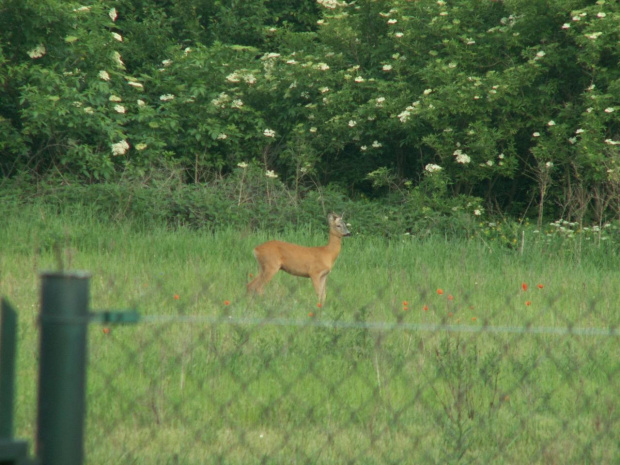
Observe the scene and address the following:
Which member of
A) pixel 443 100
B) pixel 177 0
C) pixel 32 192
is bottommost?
pixel 32 192

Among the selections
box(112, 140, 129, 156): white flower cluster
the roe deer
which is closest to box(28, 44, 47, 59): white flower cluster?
box(112, 140, 129, 156): white flower cluster

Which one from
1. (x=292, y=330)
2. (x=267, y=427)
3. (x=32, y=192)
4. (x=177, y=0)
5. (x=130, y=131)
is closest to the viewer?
(x=267, y=427)

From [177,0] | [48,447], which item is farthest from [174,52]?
[48,447]

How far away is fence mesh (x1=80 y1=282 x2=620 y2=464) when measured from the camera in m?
3.84

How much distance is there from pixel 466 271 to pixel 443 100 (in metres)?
4.32

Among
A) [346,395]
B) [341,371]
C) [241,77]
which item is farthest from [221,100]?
[346,395]

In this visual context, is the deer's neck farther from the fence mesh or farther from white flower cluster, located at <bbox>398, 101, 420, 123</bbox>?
white flower cluster, located at <bbox>398, 101, 420, 123</bbox>

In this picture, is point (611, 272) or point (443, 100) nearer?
point (611, 272)

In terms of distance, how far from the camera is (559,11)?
488 inches

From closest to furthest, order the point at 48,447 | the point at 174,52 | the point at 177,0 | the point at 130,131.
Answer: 1. the point at 48,447
2. the point at 130,131
3. the point at 174,52
4. the point at 177,0

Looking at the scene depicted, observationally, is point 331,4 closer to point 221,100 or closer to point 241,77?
point 241,77

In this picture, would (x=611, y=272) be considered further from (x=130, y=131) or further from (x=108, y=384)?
(x=130, y=131)

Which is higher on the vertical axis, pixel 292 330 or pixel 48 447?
pixel 48 447

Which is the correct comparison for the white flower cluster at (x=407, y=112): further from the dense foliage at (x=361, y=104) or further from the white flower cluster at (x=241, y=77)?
the white flower cluster at (x=241, y=77)
